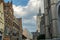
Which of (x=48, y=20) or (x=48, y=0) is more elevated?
(x=48, y=0)

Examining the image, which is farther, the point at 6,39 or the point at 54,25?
the point at 6,39

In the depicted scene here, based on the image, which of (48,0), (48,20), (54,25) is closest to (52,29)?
(54,25)

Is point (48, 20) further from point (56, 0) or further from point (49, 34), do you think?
point (56, 0)

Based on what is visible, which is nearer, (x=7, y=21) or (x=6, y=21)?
(x=6, y=21)

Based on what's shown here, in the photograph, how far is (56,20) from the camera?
6094 centimetres

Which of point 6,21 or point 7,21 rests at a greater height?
point 7,21

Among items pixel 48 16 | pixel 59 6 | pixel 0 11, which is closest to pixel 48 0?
pixel 48 16

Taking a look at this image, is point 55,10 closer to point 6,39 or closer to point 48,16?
point 48,16

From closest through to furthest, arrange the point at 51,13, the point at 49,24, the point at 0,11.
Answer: the point at 0,11
the point at 51,13
the point at 49,24

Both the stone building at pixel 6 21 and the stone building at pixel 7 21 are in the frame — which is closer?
the stone building at pixel 6 21

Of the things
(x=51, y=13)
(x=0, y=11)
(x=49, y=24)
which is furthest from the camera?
(x=49, y=24)

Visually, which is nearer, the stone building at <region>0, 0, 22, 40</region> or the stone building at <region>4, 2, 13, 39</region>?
the stone building at <region>0, 0, 22, 40</region>

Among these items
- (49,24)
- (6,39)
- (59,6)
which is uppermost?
(59,6)

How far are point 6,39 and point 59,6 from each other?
19.1m
